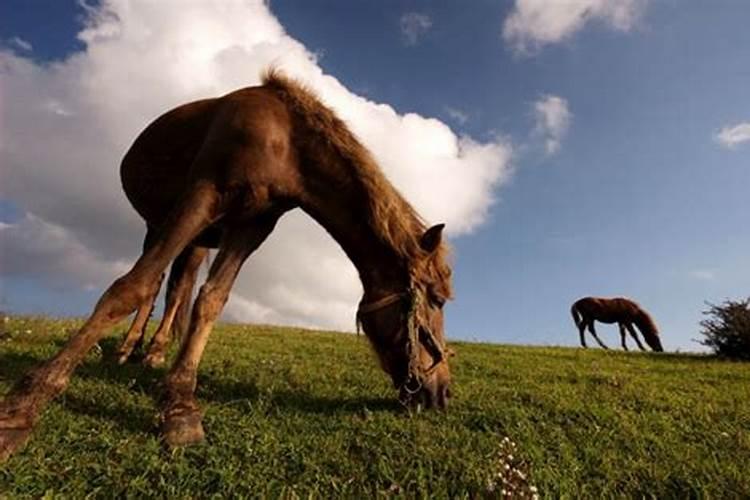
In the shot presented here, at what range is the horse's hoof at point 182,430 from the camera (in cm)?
443

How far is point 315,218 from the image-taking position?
6.11 m

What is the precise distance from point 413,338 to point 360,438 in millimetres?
1183

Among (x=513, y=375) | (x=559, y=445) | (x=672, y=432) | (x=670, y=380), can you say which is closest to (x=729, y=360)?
(x=670, y=380)

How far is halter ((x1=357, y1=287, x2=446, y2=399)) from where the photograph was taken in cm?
572

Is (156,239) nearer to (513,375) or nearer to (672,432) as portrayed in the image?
(672,432)

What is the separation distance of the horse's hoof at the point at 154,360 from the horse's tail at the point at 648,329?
27.1 meters

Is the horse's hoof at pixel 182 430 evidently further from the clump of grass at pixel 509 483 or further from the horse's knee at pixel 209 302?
the clump of grass at pixel 509 483

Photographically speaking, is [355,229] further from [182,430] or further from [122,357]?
[122,357]

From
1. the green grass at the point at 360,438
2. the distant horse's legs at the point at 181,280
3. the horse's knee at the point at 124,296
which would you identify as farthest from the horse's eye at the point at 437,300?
the distant horse's legs at the point at 181,280

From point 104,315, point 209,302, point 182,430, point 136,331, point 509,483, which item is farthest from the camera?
point 136,331

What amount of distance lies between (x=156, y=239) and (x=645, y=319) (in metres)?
29.4

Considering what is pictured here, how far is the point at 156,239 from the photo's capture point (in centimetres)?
519

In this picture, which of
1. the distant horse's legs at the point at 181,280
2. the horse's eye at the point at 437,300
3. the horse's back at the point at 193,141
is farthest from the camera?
the distant horse's legs at the point at 181,280

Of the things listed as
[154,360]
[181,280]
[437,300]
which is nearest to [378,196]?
[437,300]
